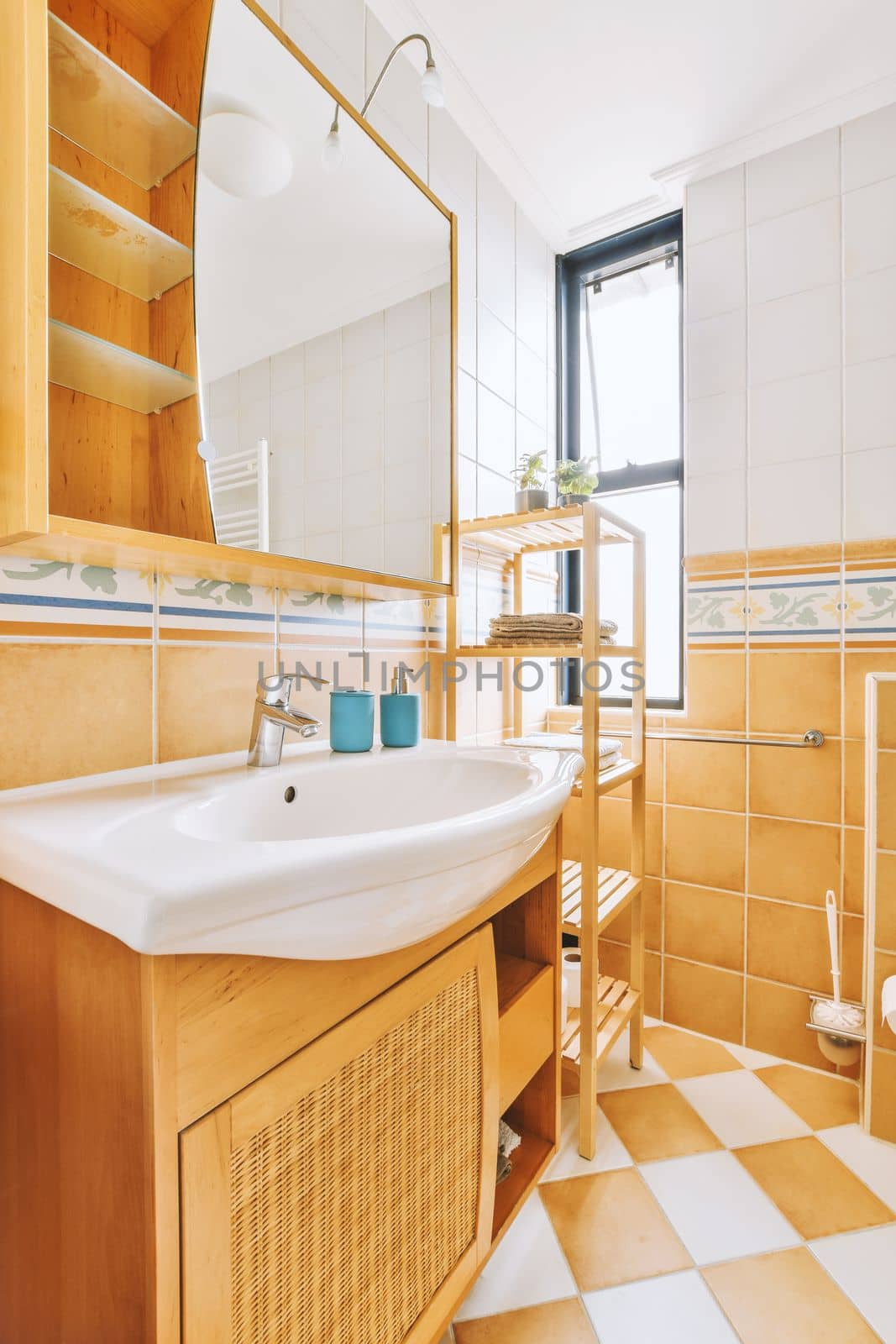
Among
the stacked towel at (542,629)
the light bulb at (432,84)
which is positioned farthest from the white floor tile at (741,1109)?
the light bulb at (432,84)

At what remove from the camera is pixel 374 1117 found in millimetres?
651

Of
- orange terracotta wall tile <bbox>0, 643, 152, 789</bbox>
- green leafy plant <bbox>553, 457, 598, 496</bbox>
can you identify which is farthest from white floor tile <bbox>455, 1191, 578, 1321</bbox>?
green leafy plant <bbox>553, 457, 598, 496</bbox>

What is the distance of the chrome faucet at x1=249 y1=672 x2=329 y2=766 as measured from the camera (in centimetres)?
90

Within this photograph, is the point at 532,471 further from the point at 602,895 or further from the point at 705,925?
the point at 705,925

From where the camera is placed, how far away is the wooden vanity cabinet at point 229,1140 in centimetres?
47

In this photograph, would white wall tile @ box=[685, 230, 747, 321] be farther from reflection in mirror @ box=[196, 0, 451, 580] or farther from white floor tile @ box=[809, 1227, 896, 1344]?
white floor tile @ box=[809, 1227, 896, 1344]

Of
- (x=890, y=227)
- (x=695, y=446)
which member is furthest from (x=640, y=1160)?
(x=890, y=227)

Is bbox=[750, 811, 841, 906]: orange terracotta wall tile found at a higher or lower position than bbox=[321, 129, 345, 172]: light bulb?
lower

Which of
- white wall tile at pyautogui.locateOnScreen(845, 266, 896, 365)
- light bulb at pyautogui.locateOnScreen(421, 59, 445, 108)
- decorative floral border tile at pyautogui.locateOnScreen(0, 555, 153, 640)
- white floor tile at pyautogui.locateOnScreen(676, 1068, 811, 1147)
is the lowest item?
white floor tile at pyautogui.locateOnScreen(676, 1068, 811, 1147)

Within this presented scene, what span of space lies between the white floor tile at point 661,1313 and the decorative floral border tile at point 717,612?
4.44 ft

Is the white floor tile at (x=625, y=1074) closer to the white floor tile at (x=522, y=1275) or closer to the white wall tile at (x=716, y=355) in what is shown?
the white floor tile at (x=522, y=1275)

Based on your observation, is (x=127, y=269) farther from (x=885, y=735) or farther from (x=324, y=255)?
(x=885, y=735)

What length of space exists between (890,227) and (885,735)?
1.27 meters

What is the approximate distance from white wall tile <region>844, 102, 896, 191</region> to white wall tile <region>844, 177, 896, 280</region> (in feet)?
0.08
